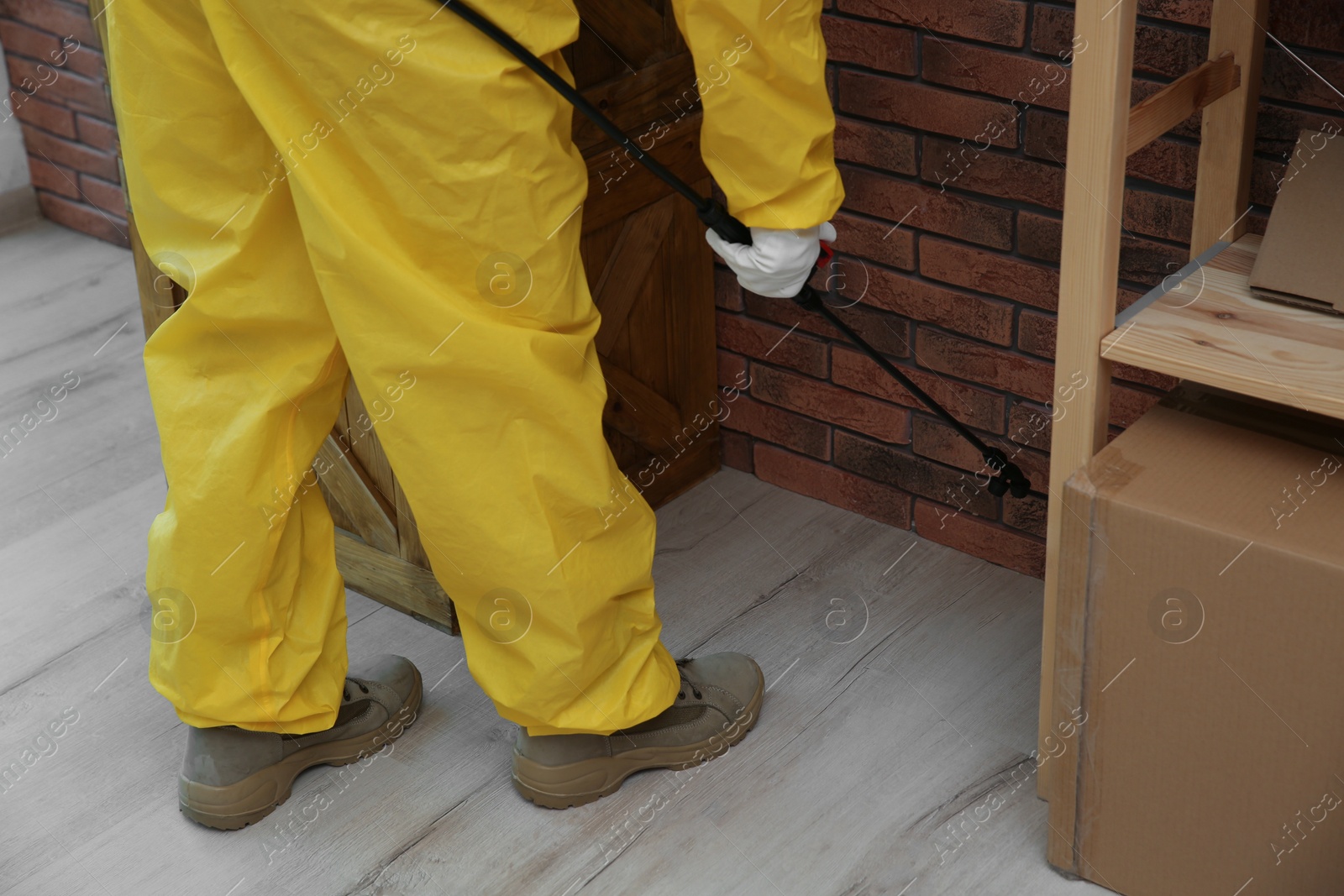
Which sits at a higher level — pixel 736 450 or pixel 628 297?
pixel 628 297

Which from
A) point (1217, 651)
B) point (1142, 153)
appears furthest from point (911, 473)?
point (1217, 651)

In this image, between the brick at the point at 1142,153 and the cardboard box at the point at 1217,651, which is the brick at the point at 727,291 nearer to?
the brick at the point at 1142,153

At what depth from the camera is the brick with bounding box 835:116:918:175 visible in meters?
1.88

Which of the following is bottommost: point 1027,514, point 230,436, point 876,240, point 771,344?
point 1027,514

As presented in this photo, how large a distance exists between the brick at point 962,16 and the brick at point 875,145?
0.15 meters

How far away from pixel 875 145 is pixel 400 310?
2.74ft

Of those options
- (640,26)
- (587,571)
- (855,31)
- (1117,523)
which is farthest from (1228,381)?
(640,26)

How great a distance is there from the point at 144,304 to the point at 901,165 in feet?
3.46

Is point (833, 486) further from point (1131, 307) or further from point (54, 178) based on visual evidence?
point (54, 178)

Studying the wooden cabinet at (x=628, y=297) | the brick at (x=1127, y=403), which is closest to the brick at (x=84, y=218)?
the wooden cabinet at (x=628, y=297)

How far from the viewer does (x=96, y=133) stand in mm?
3107

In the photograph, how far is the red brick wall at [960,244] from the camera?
162 centimetres

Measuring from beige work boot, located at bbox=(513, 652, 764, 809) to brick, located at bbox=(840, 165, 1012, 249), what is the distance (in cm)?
63

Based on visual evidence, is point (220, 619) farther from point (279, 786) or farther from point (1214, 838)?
point (1214, 838)
